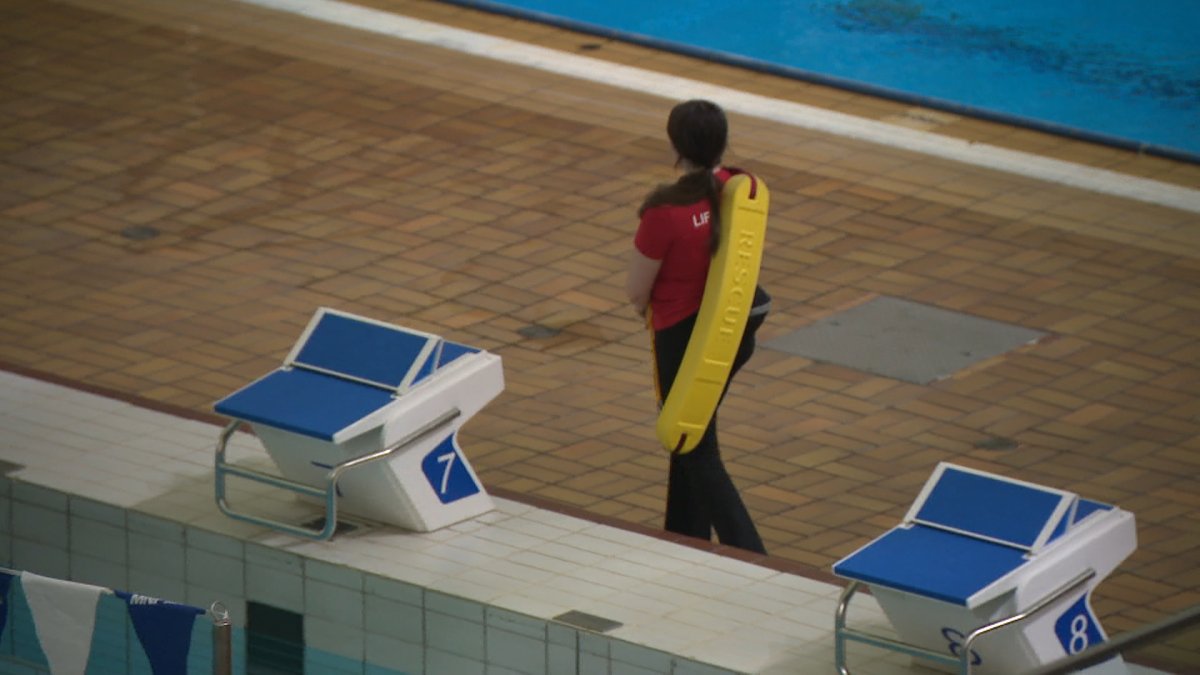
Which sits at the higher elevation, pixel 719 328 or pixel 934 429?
pixel 719 328

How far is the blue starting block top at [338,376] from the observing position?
6.47 meters

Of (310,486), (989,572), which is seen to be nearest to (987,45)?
(310,486)

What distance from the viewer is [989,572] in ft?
18.3

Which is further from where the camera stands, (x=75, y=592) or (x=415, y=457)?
(x=415, y=457)

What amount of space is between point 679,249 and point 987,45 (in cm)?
999

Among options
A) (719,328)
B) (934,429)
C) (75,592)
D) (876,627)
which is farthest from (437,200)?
(75,592)

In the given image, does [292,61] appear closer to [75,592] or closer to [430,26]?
[430,26]

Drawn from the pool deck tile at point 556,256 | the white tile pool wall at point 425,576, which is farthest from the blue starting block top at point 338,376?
the pool deck tile at point 556,256

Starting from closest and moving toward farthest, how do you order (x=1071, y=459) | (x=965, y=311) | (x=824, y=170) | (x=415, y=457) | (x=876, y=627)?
(x=876, y=627)
(x=415, y=457)
(x=1071, y=459)
(x=965, y=311)
(x=824, y=170)

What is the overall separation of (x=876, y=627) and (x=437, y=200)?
195 inches

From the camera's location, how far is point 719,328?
6719 mm

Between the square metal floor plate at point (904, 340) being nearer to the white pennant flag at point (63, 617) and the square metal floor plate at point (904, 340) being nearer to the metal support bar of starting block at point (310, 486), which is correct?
the metal support bar of starting block at point (310, 486)

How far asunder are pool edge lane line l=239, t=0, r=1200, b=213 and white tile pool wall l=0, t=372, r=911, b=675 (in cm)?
504

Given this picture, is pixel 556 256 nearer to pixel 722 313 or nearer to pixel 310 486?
pixel 722 313
